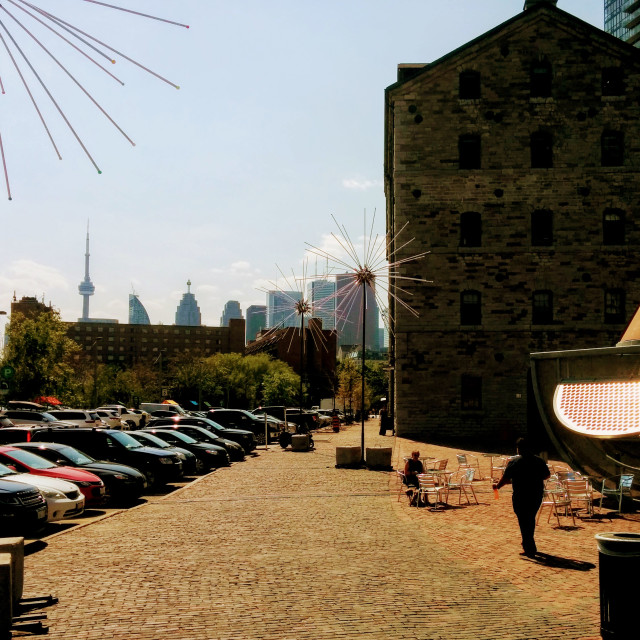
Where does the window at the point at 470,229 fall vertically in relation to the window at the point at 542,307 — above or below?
above

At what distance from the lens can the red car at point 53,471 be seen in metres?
17.2

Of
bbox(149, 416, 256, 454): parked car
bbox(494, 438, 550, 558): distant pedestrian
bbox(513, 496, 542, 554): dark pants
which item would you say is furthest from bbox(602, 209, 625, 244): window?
bbox(513, 496, 542, 554): dark pants

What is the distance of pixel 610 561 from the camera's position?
7770 millimetres

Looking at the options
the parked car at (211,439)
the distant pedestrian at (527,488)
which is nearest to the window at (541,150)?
the parked car at (211,439)

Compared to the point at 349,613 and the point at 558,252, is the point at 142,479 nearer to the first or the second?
the point at 349,613

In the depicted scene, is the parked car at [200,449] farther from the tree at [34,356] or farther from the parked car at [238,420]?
the tree at [34,356]

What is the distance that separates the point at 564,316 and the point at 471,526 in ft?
86.2

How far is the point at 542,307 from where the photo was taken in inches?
1555

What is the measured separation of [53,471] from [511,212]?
28.4 metres

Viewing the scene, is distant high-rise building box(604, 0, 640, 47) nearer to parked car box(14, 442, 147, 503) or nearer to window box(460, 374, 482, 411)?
window box(460, 374, 482, 411)

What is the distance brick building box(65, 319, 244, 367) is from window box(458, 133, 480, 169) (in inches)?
4810

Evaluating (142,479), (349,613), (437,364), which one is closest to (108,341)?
(437,364)

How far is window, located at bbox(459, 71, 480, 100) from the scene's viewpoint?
40219 mm

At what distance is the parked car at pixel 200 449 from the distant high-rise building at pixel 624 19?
113341mm
